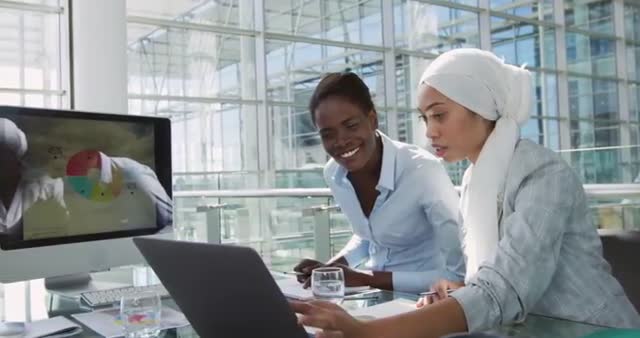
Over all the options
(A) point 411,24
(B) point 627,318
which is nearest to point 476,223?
(B) point 627,318

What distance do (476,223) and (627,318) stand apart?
1.07 feet

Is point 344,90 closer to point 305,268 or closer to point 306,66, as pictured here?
A: point 305,268

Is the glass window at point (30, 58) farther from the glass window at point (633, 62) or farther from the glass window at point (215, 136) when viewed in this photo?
the glass window at point (633, 62)

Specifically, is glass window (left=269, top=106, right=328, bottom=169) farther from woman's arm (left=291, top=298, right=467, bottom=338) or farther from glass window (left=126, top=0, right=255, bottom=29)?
woman's arm (left=291, top=298, right=467, bottom=338)

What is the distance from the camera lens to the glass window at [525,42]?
1102 centimetres

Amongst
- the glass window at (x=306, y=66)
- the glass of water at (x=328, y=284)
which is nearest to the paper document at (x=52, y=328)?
the glass of water at (x=328, y=284)

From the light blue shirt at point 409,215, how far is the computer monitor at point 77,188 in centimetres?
62

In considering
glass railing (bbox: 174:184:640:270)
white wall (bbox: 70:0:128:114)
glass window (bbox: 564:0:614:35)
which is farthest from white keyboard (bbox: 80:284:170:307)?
glass window (bbox: 564:0:614:35)

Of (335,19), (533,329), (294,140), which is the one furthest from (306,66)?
(533,329)

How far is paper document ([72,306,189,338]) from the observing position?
3.85 ft

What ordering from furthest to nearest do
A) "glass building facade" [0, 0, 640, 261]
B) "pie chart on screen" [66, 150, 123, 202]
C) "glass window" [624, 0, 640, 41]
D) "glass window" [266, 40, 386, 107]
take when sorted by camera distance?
"glass window" [624, 0, 640, 41] < "glass window" [266, 40, 386, 107] < "glass building facade" [0, 0, 640, 261] < "pie chart on screen" [66, 150, 123, 202]

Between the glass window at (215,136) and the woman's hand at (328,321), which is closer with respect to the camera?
the woman's hand at (328,321)

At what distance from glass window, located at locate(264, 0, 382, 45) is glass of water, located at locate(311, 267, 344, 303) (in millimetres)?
7930

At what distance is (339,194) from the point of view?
1.98 meters
